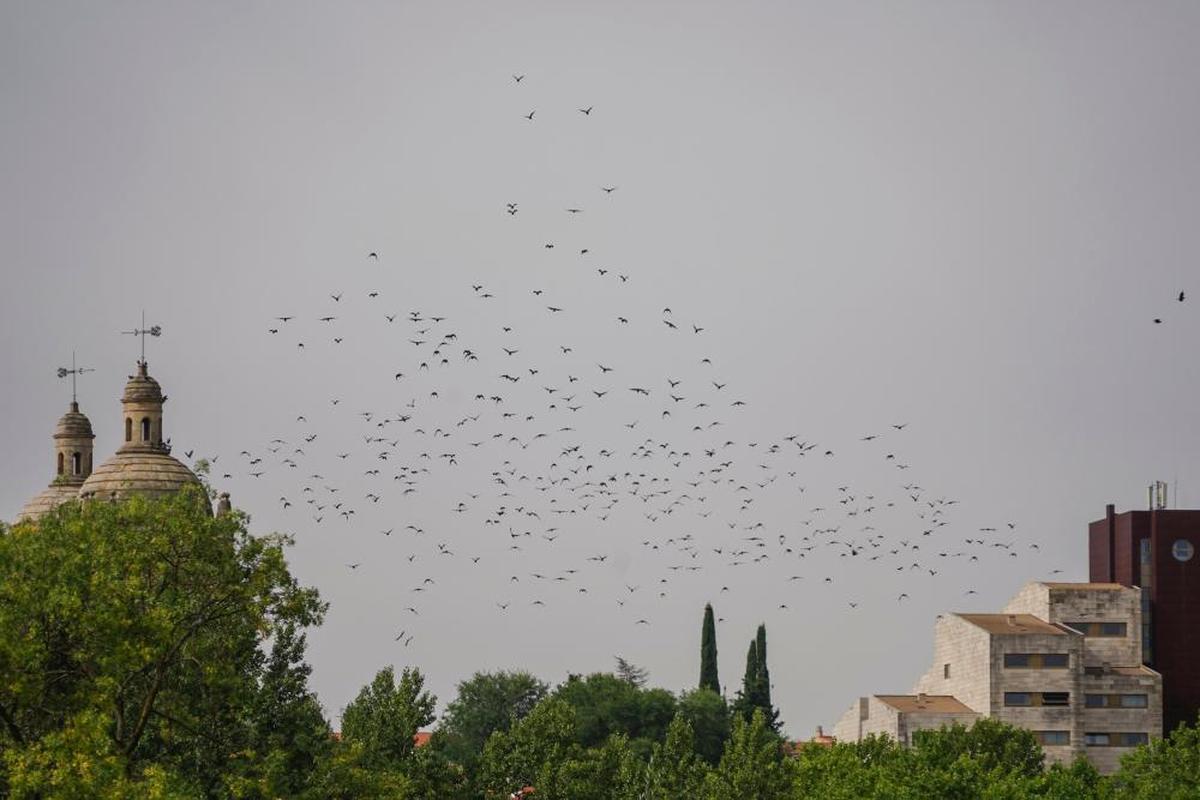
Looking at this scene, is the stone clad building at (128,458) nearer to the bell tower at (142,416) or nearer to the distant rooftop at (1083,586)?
the bell tower at (142,416)

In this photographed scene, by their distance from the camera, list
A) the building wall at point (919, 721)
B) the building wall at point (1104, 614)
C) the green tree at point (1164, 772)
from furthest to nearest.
A: 1. the building wall at point (1104, 614)
2. the building wall at point (919, 721)
3. the green tree at point (1164, 772)

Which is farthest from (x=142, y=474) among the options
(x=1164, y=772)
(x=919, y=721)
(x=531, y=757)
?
(x=1164, y=772)

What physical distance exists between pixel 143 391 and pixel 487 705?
68471 millimetres

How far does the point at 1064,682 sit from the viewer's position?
151m

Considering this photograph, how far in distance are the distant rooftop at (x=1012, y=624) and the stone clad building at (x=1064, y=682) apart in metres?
0.08

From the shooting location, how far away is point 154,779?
5069cm

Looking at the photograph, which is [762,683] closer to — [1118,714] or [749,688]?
[749,688]

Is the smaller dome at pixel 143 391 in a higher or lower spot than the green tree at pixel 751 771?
higher

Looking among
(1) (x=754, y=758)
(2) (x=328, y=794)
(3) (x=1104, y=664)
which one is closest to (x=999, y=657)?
(3) (x=1104, y=664)

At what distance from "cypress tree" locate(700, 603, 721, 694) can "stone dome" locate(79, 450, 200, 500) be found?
240 ft

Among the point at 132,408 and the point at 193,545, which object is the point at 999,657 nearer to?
the point at 132,408

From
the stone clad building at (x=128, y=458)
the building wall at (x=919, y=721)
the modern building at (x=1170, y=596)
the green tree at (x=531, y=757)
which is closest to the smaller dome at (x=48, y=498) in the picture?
the stone clad building at (x=128, y=458)

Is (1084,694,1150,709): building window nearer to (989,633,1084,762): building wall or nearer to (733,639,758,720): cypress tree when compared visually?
(989,633,1084,762): building wall

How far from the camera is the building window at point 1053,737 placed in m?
150
